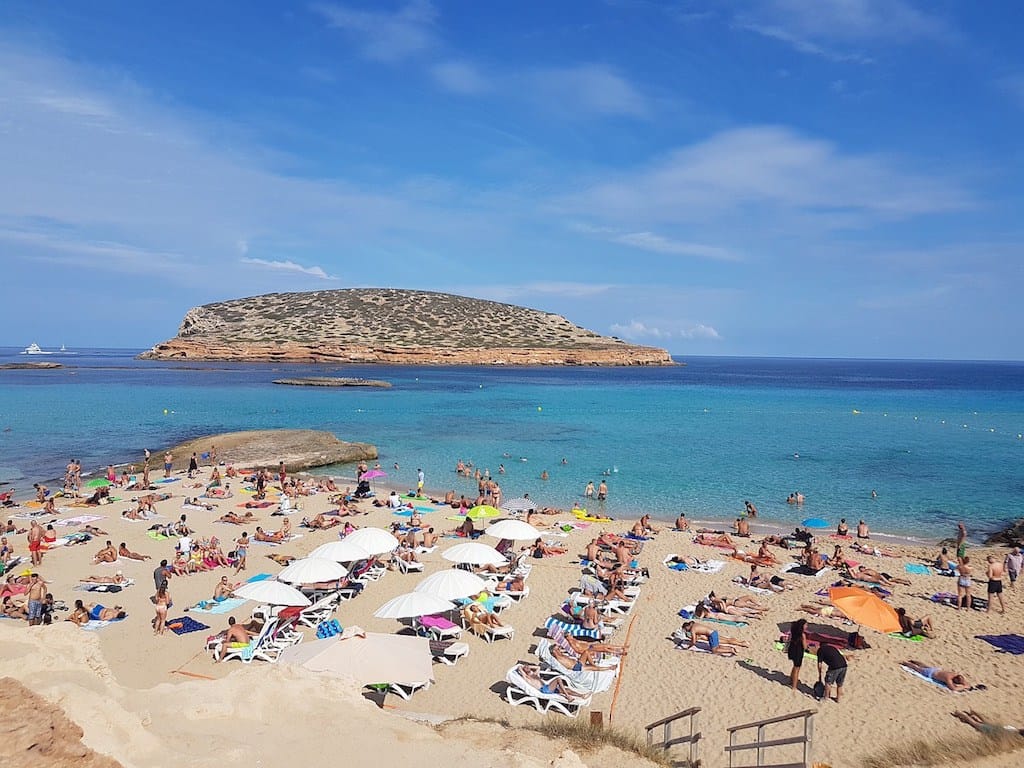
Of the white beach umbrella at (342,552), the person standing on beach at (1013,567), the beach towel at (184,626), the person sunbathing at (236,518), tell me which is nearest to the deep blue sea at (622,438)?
the person standing on beach at (1013,567)

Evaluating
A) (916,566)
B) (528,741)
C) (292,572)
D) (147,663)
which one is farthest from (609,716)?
(916,566)

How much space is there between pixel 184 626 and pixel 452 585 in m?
5.24

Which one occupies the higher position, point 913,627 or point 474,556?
point 474,556

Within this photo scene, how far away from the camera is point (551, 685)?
9.95m

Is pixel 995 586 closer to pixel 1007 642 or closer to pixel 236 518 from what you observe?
pixel 1007 642

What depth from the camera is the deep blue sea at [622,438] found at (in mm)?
26031

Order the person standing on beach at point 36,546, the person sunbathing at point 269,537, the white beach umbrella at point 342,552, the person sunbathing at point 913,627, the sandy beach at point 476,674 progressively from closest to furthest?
the sandy beach at point 476,674
the person sunbathing at point 913,627
the white beach umbrella at point 342,552
the person standing on beach at point 36,546
the person sunbathing at point 269,537

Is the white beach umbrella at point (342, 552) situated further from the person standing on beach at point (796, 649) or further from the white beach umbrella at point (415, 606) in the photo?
the person standing on beach at point (796, 649)

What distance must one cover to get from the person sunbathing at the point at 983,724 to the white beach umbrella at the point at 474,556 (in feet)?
28.2

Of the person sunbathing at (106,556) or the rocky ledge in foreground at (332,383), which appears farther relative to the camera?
the rocky ledge in foreground at (332,383)

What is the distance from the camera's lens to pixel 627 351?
129 metres

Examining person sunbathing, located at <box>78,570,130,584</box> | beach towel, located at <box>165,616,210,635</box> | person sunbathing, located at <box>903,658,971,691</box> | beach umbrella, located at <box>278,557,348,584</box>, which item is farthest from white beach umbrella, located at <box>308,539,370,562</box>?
person sunbathing, located at <box>903,658,971,691</box>

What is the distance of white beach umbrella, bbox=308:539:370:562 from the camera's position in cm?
1382

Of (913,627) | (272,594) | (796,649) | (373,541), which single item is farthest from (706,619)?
(272,594)
